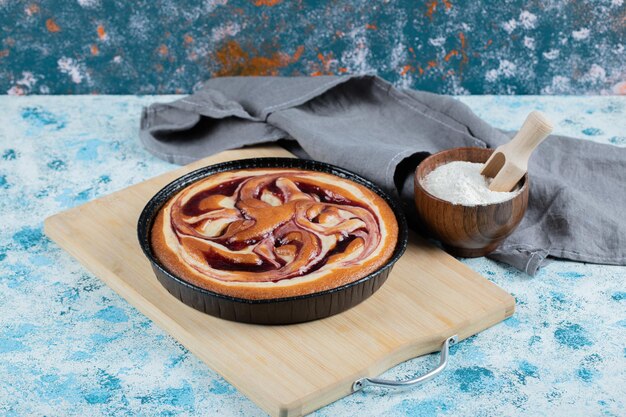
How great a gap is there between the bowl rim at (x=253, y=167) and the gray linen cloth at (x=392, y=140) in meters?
0.09

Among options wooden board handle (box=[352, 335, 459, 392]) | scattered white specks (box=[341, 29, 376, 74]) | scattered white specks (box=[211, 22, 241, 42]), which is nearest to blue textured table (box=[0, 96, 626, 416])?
wooden board handle (box=[352, 335, 459, 392])

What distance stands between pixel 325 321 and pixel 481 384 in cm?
36

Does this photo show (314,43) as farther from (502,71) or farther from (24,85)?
(24,85)

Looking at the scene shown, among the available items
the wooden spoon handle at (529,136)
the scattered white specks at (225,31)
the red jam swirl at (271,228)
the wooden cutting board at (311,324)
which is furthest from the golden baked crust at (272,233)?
the scattered white specks at (225,31)

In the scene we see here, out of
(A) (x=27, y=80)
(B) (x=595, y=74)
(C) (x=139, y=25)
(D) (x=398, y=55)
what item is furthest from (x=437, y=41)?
(A) (x=27, y=80)

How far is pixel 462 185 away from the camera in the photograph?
86.7 inches

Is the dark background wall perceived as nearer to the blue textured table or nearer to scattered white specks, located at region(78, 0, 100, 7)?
scattered white specks, located at region(78, 0, 100, 7)

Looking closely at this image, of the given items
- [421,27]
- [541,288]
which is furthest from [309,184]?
[421,27]

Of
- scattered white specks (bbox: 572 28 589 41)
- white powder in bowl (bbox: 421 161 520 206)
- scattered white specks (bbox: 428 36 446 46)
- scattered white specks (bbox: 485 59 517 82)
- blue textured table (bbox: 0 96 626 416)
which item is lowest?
blue textured table (bbox: 0 96 626 416)

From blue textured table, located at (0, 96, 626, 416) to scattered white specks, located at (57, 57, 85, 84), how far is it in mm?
642

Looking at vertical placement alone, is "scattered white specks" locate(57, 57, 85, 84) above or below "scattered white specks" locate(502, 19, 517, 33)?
below

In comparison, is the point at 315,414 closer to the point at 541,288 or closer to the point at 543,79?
the point at 541,288

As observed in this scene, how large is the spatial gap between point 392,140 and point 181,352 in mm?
989

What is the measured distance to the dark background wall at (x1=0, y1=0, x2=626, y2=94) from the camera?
306 centimetres
